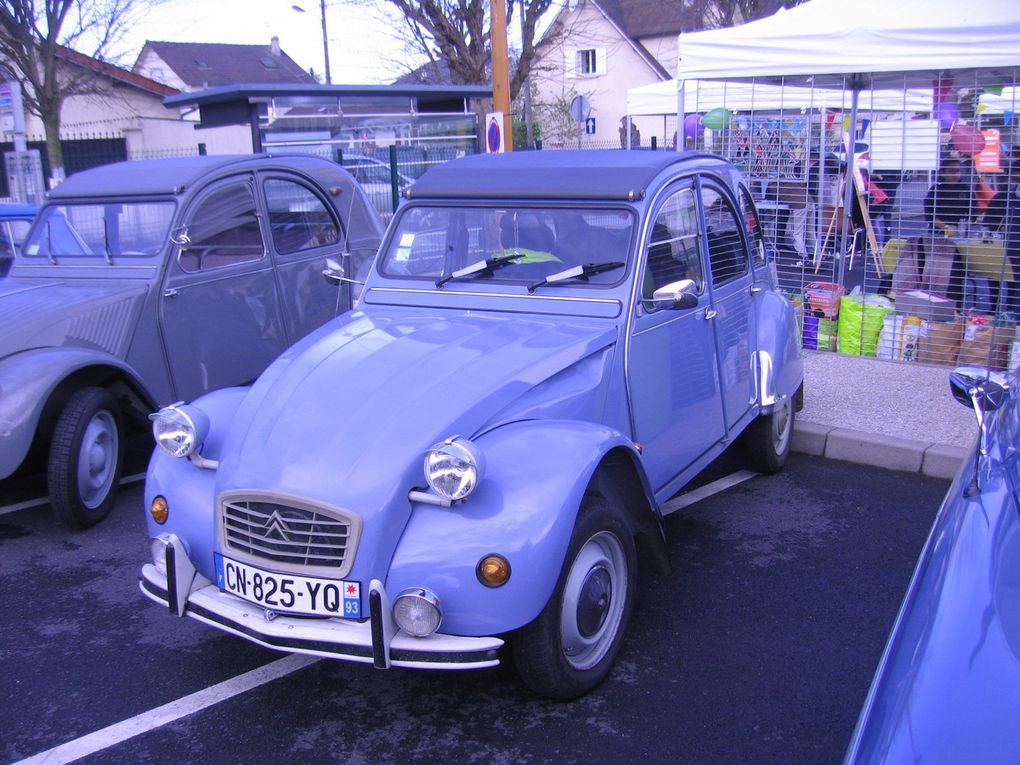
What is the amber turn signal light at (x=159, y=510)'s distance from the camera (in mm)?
3449

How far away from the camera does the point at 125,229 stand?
605 cm

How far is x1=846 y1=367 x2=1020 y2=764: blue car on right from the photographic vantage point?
1.66m

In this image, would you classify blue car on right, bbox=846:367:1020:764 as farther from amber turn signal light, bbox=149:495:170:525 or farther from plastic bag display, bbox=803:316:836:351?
plastic bag display, bbox=803:316:836:351

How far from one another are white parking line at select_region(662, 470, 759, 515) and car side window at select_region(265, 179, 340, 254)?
10.8 ft

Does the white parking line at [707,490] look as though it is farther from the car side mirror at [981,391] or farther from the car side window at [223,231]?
the car side window at [223,231]

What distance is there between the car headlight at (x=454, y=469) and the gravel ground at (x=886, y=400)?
13.0 feet

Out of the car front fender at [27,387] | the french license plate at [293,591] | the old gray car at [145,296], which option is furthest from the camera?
the old gray car at [145,296]

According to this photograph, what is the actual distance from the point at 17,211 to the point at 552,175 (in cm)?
561

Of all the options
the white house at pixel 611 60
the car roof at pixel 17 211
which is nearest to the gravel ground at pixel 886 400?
the car roof at pixel 17 211

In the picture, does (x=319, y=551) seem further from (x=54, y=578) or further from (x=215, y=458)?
(x=54, y=578)

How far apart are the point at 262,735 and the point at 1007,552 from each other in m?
2.42

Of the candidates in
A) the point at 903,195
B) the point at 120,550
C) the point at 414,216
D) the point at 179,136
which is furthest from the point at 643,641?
the point at 179,136

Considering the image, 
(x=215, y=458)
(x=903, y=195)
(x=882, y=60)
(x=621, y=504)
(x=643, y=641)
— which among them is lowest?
(x=643, y=641)

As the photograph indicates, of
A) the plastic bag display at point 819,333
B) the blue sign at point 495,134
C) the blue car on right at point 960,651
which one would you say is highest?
the blue sign at point 495,134
